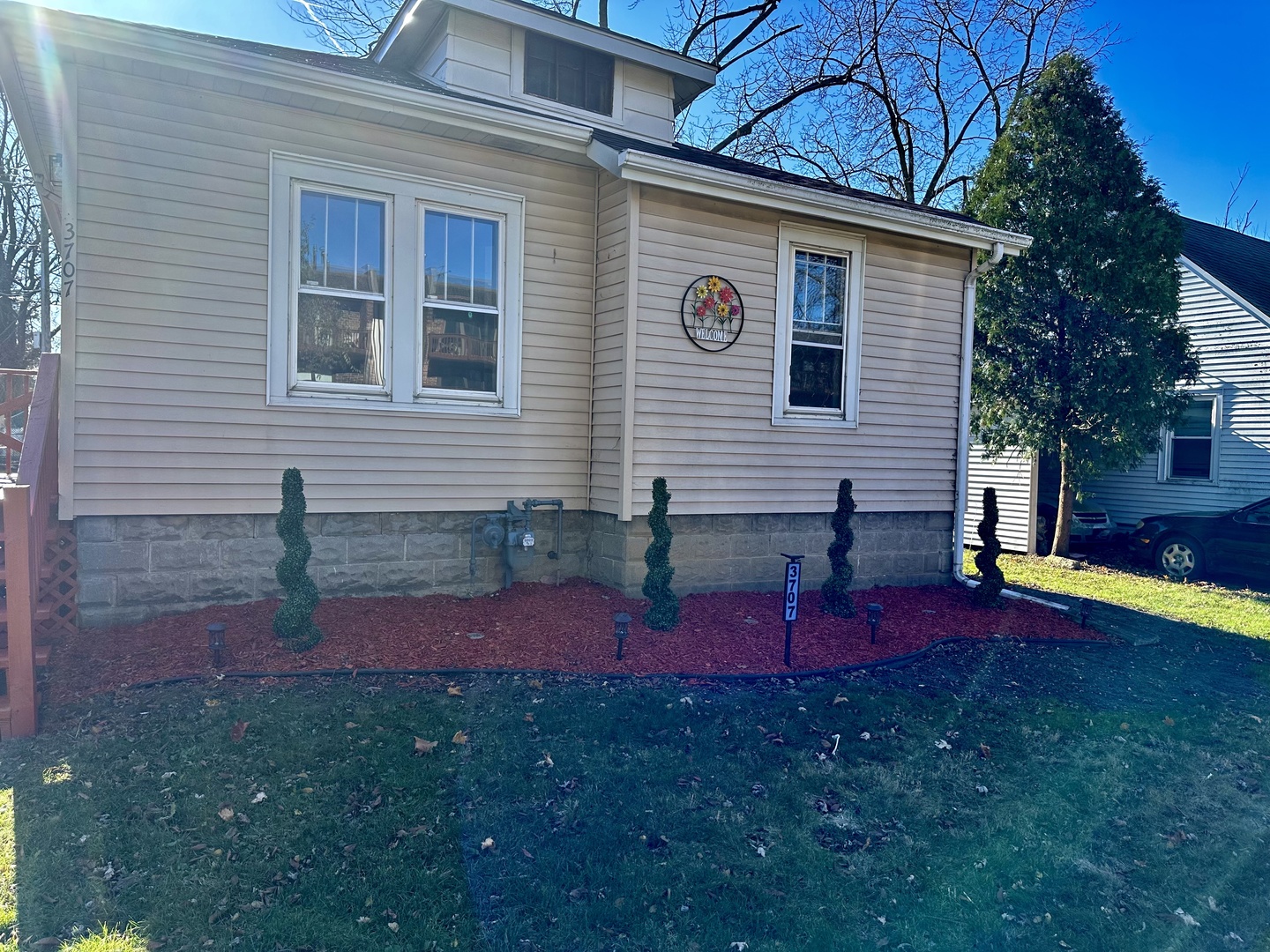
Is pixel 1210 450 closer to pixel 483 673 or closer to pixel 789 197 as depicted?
pixel 789 197

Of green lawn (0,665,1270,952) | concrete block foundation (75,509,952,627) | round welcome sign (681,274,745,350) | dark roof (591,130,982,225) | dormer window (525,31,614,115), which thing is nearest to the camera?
green lawn (0,665,1270,952)

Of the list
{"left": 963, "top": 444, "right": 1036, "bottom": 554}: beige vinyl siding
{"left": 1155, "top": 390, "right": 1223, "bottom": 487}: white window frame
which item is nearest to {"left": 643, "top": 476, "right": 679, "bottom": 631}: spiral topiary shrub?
{"left": 963, "top": 444, "right": 1036, "bottom": 554}: beige vinyl siding

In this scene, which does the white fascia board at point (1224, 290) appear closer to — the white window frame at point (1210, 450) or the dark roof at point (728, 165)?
the white window frame at point (1210, 450)

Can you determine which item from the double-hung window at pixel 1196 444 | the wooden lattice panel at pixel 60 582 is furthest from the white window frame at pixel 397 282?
the double-hung window at pixel 1196 444

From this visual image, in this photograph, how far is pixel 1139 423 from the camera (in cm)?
1138

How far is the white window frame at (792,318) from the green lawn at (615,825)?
3.72 m

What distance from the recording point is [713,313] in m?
7.74

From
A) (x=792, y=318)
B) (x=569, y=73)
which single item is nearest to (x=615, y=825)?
(x=792, y=318)

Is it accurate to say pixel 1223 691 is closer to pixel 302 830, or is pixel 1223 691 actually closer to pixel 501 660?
pixel 501 660

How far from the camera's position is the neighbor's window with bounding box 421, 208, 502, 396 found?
23.1ft

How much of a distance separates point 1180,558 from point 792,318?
7627 millimetres

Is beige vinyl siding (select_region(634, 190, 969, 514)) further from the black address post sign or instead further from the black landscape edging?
the black landscape edging

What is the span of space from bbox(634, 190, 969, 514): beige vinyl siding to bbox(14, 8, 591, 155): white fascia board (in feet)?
3.65

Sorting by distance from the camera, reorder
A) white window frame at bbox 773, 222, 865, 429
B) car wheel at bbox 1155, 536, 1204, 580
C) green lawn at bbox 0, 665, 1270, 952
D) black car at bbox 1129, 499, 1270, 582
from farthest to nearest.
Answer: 1. car wheel at bbox 1155, 536, 1204, 580
2. black car at bbox 1129, 499, 1270, 582
3. white window frame at bbox 773, 222, 865, 429
4. green lawn at bbox 0, 665, 1270, 952
